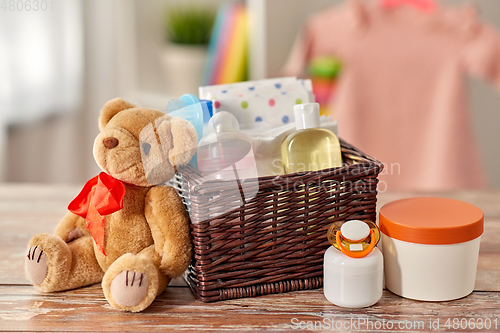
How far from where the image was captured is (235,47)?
1.67 metres

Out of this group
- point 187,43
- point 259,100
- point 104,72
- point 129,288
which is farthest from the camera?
point 104,72

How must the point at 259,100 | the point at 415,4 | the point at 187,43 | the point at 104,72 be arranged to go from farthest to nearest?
the point at 104,72 < the point at 187,43 < the point at 415,4 < the point at 259,100

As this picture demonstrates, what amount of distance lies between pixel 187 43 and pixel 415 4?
81cm

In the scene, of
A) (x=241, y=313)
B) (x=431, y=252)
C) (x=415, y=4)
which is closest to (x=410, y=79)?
(x=415, y=4)

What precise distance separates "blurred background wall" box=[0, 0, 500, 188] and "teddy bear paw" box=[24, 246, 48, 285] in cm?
91

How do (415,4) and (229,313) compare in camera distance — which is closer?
(229,313)

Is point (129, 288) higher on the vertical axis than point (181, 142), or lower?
lower

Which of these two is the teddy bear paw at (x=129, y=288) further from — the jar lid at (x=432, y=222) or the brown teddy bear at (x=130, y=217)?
the jar lid at (x=432, y=222)

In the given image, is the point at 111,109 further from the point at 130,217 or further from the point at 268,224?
the point at 268,224

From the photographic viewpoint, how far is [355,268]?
1.89 ft

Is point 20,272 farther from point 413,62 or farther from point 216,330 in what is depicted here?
point 413,62

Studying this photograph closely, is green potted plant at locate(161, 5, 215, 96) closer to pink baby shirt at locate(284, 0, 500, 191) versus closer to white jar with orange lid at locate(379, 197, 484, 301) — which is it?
pink baby shirt at locate(284, 0, 500, 191)

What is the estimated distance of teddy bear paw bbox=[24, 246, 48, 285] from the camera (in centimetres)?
63

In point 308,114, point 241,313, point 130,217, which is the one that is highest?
point 308,114
